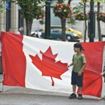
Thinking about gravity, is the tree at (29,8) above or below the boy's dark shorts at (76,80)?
above

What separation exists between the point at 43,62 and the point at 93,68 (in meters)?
1.35

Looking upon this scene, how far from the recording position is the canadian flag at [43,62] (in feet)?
42.8

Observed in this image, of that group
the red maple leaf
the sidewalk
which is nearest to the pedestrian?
the sidewalk

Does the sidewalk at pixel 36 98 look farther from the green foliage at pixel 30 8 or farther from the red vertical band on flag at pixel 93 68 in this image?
the green foliage at pixel 30 8

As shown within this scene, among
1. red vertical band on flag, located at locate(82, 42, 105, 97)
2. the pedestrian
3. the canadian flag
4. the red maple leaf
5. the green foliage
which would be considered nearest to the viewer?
the pedestrian

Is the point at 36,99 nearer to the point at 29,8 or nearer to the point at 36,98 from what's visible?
the point at 36,98

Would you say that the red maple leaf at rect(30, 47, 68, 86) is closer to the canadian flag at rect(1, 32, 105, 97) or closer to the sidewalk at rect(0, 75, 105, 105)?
the canadian flag at rect(1, 32, 105, 97)

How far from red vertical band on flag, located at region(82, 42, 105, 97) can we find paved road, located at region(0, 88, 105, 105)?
0.33 meters

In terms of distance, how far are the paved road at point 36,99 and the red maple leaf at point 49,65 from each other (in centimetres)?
58

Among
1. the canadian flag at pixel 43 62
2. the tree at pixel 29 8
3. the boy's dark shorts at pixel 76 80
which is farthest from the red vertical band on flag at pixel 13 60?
the tree at pixel 29 8

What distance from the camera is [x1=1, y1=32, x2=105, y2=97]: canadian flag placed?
1305 centimetres

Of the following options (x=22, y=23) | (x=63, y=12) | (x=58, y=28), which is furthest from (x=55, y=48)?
(x=58, y=28)

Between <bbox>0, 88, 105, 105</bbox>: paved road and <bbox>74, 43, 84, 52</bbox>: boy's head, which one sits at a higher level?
<bbox>74, 43, 84, 52</bbox>: boy's head

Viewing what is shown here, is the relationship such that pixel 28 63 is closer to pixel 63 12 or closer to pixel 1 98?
pixel 1 98
